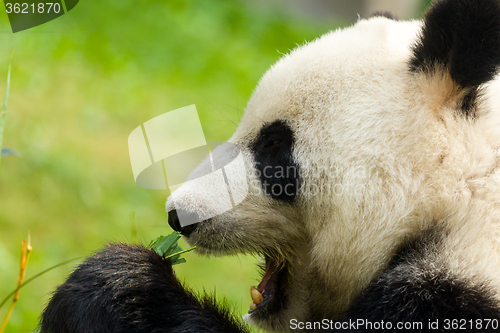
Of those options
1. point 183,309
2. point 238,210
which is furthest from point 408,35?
point 183,309

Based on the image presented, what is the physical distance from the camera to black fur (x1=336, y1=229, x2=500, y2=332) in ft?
5.92

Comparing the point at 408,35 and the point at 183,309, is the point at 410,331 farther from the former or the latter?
the point at 408,35

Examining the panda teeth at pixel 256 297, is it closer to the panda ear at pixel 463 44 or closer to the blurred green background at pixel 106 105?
the panda ear at pixel 463 44

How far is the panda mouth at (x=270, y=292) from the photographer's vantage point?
2.49 meters

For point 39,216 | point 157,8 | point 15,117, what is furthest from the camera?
point 157,8

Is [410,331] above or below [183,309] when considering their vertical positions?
below

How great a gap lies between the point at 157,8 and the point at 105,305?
6.15 meters

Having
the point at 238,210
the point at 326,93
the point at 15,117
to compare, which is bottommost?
the point at 238,210

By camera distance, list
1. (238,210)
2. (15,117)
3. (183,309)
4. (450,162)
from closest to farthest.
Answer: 1. (450,162)
2. (183,309)
3. (238,210)
4. (15,117)

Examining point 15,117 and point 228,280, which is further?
point 15,117

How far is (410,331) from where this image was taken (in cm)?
179

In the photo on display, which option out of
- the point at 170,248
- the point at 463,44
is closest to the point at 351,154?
the point at 463,44

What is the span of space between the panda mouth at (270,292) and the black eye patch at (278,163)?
43 cm

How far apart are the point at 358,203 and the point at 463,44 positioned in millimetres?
761
